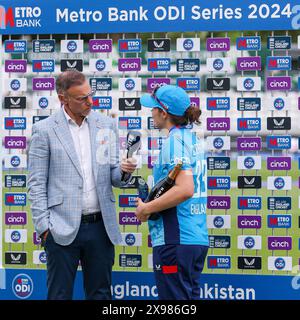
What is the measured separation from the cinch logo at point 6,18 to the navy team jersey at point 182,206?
1.77m

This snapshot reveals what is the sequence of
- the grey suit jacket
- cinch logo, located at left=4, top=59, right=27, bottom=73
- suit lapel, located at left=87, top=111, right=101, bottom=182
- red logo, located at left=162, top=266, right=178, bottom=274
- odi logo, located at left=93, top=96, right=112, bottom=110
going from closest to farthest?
1. red logo, located at left=162, top=266, right=178, bottom=274
2. the grey suit jacket
3. suit lapel, located at left=87, top=111, right=101, bottom=182
4. odi logo, located at left=93, top=96, right=112, bottom=110
5. cinch logo, located at left=4, top=59, right=27, bottom=73

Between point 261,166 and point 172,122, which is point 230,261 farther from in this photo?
point 172,122

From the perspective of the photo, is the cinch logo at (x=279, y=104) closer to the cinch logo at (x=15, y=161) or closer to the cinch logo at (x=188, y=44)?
the cinch logo at (x=188, y=44)

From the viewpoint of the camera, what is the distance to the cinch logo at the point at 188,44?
4.89m

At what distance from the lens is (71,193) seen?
13.8 ft

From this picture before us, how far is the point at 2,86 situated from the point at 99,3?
0.95m

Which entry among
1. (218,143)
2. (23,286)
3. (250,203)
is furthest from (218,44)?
(23,286)

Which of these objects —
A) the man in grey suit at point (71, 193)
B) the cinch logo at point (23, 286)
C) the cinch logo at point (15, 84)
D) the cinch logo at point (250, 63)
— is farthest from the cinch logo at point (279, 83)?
the cinch logo at point (23, 286)

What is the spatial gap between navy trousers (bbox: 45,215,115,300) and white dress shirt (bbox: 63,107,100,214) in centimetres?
11

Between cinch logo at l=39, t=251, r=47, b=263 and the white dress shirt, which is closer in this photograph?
the white dress shirt

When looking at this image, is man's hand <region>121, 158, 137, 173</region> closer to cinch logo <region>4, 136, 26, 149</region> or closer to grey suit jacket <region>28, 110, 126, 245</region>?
grey suit jacket <region>28, 110, 126, 245</region>

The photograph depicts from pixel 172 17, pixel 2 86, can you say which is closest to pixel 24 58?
pixel 2 86

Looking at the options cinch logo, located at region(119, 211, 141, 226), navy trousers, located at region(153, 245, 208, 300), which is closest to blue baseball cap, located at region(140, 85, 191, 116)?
navy trousers, located at region(153, 245, 208, 300)

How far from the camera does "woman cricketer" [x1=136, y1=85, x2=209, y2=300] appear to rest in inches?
153
